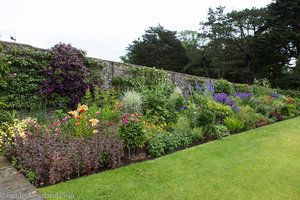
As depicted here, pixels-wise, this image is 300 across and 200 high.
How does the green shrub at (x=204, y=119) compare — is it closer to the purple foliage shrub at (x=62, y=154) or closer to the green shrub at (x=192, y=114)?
the green shrub at (x=192, y=114)

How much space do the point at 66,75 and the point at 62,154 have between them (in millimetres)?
3551

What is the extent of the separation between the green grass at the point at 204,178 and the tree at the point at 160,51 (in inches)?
957

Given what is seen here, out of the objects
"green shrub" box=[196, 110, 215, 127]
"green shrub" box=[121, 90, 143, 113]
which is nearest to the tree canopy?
"green shrub" box=[196, 110, 215, 127]

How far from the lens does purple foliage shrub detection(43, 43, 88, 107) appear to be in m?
6.05

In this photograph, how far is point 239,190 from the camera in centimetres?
265

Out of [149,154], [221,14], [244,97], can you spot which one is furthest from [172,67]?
[149,154]

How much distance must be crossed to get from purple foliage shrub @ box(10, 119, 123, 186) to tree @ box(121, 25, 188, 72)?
24842 mm

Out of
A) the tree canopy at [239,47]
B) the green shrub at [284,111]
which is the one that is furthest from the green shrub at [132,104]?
the tree canopy at [239,47]

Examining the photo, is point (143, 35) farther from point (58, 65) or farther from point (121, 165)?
point (121, 165)

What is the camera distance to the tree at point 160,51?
28.0 metres

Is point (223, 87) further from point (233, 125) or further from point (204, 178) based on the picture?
point (204, 178)

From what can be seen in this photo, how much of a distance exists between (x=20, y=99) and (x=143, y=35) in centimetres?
2598

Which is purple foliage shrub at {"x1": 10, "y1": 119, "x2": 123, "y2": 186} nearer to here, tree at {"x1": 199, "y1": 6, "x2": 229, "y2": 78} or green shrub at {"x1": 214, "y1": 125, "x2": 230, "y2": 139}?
green shrub at {"x1": 214, "y1": 125, "x2": 230, "y2": 139}

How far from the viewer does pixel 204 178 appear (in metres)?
2.98
